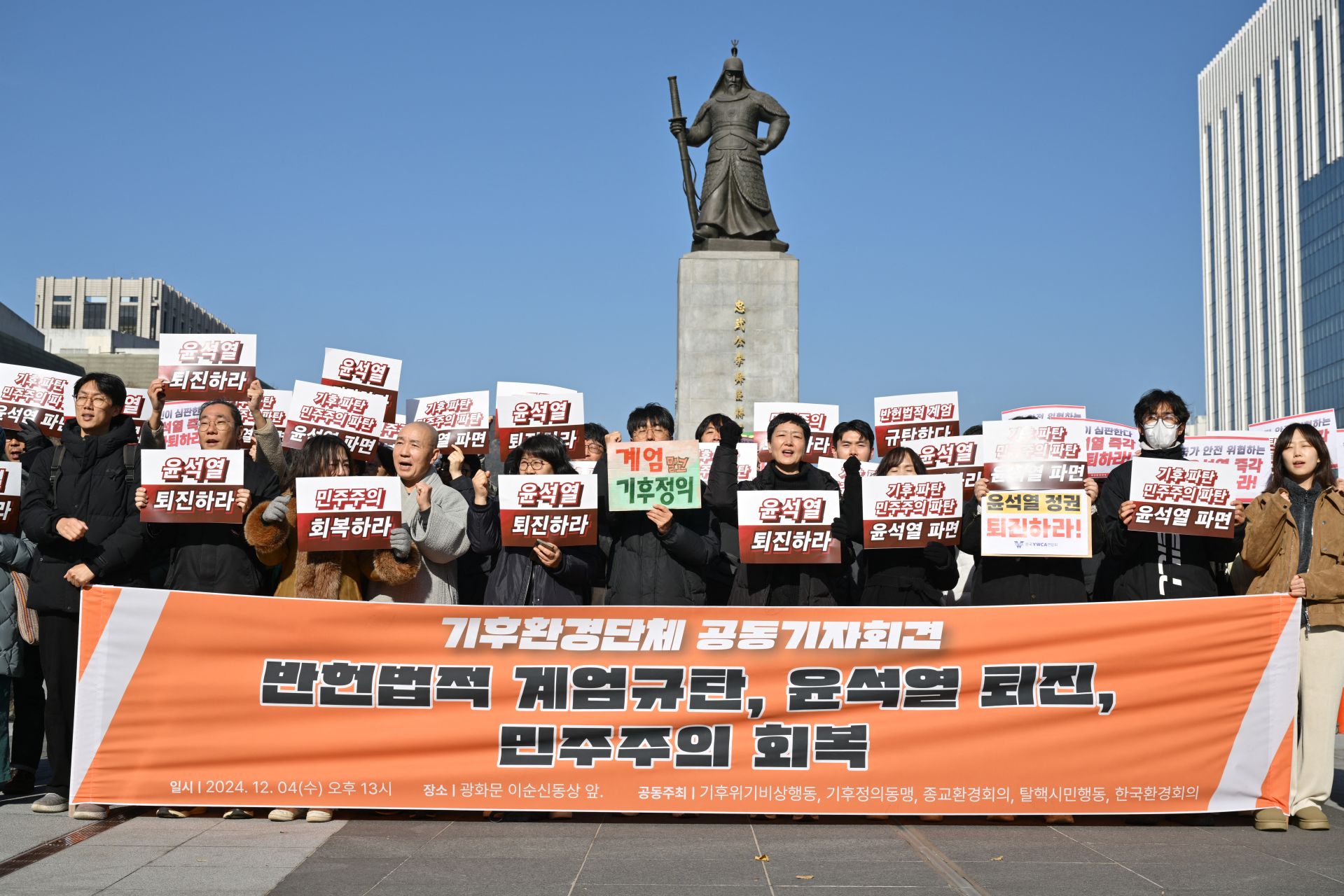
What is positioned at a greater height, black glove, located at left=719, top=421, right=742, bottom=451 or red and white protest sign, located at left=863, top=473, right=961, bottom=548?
black glove, located at left=719, top=421, right=742, bottom=451

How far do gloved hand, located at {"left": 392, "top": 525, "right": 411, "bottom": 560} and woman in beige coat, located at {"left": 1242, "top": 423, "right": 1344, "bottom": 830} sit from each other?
431 centimetres

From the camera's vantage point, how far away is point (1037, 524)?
7309mm

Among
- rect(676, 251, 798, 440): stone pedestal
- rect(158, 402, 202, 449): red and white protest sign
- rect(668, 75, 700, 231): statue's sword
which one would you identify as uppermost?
rect(668, 75, 700, 231): statue's sword

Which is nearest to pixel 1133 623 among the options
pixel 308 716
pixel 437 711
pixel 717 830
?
pixel 717 830

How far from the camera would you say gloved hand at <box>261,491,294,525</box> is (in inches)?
276

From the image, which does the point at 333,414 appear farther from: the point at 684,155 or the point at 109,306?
the point at 109,306

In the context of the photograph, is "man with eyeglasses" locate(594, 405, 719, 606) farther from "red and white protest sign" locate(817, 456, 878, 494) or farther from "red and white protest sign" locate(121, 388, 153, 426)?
"red and white protest sign" locate(121, 388, 153, 426)

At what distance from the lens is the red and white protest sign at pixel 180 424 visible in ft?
31.2

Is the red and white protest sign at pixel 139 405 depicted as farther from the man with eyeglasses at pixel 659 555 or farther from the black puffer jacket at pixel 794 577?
the black puffer jacket at pixel 794 577

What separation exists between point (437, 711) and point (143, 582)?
6.22 feet

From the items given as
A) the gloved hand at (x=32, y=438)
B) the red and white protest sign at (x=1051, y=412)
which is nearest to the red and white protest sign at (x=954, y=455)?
the red and white protest sign at (x=1051, y=412)

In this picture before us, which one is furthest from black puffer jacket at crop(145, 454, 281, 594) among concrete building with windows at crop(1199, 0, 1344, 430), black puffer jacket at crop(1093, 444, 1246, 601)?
concrete building with windows at crop(1199, 0, 1344, 430)

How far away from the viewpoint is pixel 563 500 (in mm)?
7203

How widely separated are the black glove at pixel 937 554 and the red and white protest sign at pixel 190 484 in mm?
3648
